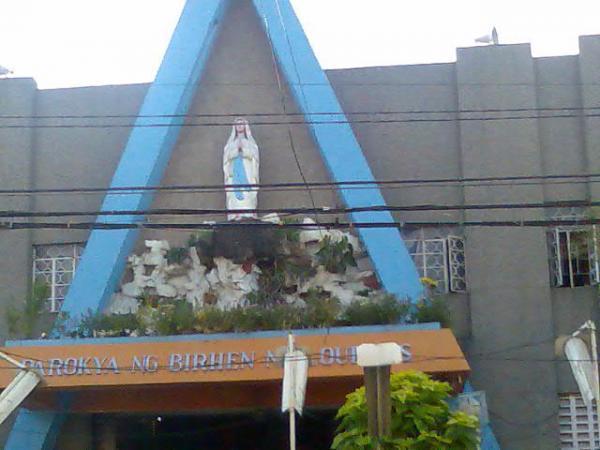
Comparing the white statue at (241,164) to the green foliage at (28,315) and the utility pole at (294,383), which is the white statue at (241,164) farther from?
the utility pole at (294,383)

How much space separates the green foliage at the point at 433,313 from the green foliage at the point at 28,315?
6847mm

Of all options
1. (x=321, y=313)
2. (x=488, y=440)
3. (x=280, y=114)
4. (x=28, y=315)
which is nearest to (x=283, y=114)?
(x=280, y=114)

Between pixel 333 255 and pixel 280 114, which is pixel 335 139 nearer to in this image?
pixel 280 114

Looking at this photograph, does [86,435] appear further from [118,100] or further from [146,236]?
[118,100]

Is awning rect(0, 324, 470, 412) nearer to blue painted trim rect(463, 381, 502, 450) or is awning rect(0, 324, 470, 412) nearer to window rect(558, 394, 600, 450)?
blue painted trim rect(463, 381, 502, 450)

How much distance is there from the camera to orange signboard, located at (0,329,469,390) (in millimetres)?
17828

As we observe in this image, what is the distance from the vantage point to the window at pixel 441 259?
817 inches

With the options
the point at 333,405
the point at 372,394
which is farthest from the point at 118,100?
the point at 372,394

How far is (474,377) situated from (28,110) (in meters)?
9.77

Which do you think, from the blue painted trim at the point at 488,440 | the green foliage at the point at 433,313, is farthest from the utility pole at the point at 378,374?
the blue painted trim at the point at 488,440

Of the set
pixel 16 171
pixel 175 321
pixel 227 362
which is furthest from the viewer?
pixel 16 171

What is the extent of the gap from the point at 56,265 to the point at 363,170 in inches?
242

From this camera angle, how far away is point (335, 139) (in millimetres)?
20656

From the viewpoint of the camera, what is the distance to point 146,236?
21.4 m
